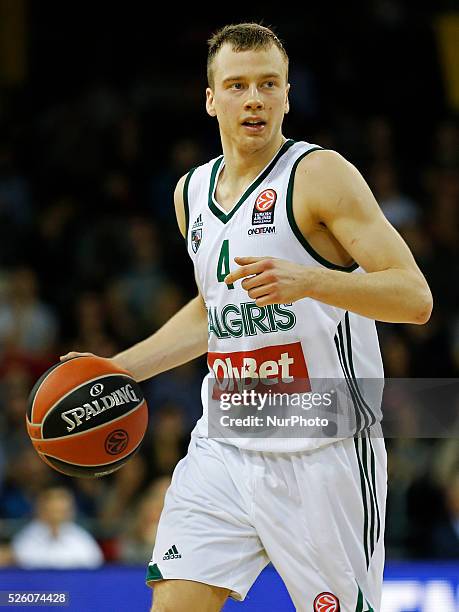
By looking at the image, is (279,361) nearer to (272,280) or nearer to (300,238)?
(300,238)

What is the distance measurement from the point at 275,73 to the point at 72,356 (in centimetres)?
130

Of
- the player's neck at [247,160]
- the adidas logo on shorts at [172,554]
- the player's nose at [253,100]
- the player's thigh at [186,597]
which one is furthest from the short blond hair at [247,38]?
the player's thigh at [186,597]

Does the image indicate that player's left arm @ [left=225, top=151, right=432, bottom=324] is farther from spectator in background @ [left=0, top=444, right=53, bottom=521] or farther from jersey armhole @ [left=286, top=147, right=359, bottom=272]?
spectator in background @ [left=0, top=444, right=53, bottom=521]

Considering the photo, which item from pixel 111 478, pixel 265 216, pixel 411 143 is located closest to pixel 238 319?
pixel 265 216

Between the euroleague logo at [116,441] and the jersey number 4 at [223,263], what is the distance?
669 mm

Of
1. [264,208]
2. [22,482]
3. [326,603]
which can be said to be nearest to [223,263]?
[264,208]

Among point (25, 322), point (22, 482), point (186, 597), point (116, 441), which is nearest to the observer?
point (186, 597)

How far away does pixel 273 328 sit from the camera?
3.91 meters

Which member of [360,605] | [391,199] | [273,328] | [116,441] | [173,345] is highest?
[391,199]

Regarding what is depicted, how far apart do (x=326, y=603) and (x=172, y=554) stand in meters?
0.55

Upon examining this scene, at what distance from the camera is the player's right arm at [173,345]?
4.45 m

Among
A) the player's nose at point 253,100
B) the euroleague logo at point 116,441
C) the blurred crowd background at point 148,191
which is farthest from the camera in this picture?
the blurred crowd background at point 148,191
